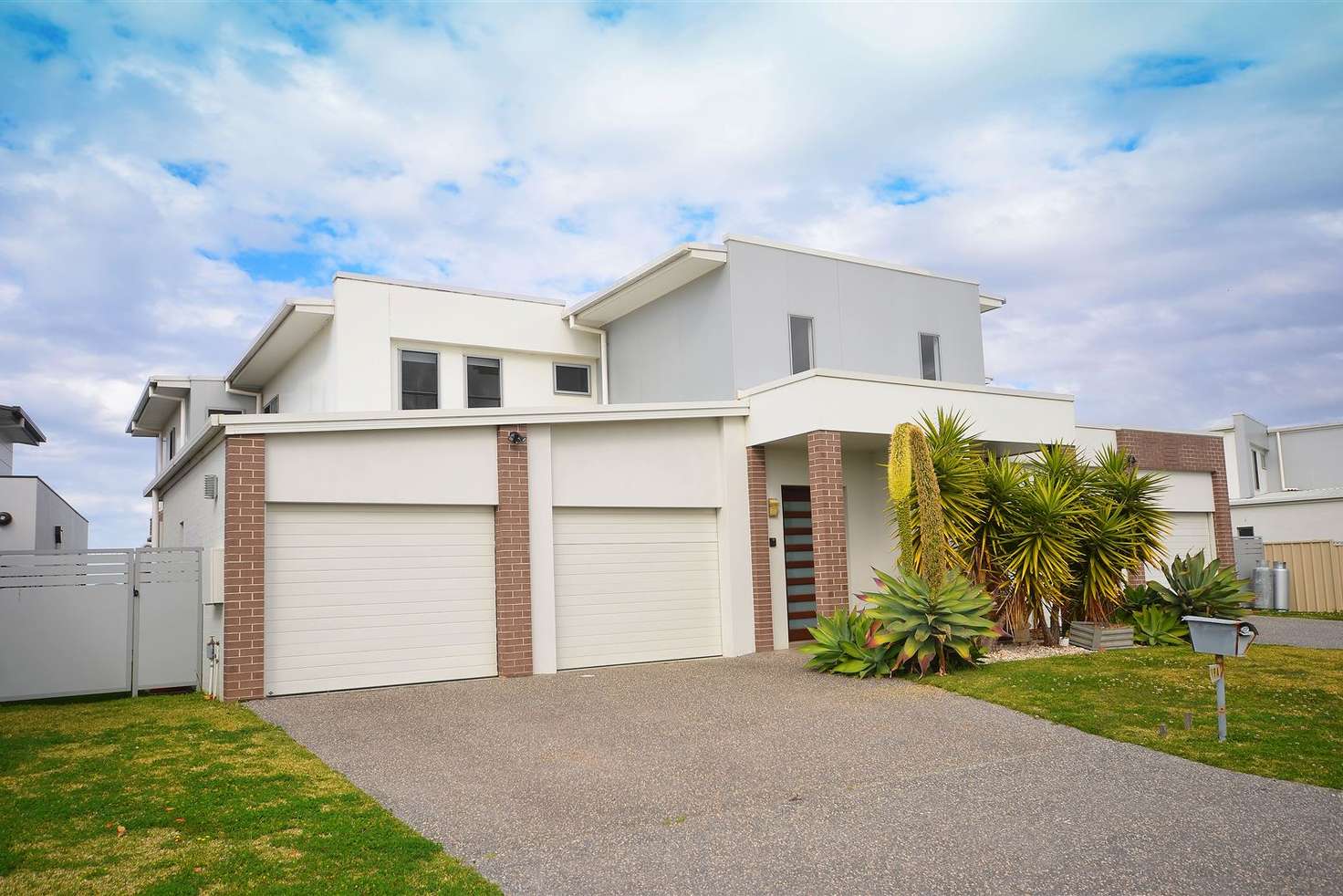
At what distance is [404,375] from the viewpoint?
17781mm

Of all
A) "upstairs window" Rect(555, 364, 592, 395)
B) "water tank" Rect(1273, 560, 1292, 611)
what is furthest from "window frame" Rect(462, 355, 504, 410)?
"water tank" Rect(1273, 560, 1292, 611)

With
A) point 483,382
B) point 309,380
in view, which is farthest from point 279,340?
point 483,382

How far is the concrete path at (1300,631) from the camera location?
47.6 feet

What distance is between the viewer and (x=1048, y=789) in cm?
713

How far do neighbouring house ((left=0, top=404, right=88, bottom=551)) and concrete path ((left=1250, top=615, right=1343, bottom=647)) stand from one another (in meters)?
24.0

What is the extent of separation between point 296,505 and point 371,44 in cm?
643

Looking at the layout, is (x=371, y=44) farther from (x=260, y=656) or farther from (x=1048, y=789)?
(x=1048, y=789)

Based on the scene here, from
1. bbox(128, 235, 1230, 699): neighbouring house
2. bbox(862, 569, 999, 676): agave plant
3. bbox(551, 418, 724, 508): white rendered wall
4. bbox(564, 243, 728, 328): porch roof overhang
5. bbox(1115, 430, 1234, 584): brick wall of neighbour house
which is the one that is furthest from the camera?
bbox(1115, 430, 1234, 584): brick wall of neighbour house

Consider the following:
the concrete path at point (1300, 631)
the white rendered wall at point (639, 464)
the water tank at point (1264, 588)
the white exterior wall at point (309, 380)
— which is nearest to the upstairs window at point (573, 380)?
the white exterior wall at point (309, 380)

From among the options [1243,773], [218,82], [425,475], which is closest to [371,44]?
[218,82]

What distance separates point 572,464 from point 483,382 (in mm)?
5275

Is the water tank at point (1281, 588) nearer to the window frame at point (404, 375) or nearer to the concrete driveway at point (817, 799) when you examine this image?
the concrete driveway at point (817, 799)

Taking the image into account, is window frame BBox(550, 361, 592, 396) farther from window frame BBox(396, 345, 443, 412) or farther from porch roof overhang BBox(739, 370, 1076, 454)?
porch roof overhang BBox(739, 370, 1076, 454)

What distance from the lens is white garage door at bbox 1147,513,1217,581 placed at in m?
21.5
